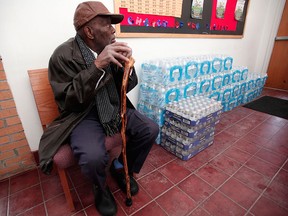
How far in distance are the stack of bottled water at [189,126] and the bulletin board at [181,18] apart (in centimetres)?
81

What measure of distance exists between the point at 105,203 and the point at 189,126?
841 millimetres

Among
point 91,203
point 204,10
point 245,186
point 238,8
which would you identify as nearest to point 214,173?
point 245,186

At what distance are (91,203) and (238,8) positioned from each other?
316cm

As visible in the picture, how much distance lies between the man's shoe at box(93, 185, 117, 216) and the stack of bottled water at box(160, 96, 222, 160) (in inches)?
29.2

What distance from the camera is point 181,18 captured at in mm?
2010

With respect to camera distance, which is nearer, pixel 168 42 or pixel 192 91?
pixel 192 91

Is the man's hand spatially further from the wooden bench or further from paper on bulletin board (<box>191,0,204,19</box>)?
paper on bulletin board (<box>191,0,204,19</box>)

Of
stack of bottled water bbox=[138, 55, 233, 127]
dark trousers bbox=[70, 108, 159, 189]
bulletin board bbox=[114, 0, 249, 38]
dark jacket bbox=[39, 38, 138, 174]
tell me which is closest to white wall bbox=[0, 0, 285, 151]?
bulletin board bbox=[114, 0, 249, 38]

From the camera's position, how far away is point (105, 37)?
3.56 feet

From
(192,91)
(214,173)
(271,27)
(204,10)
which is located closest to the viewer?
(214,173)

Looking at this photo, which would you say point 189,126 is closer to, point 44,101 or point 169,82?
point 169,82

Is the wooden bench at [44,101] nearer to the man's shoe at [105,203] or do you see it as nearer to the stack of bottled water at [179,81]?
the man's shoe at [105,203]

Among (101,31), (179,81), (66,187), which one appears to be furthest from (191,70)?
(66,187)

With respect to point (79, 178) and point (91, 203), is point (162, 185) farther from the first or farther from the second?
point (79, 178)
